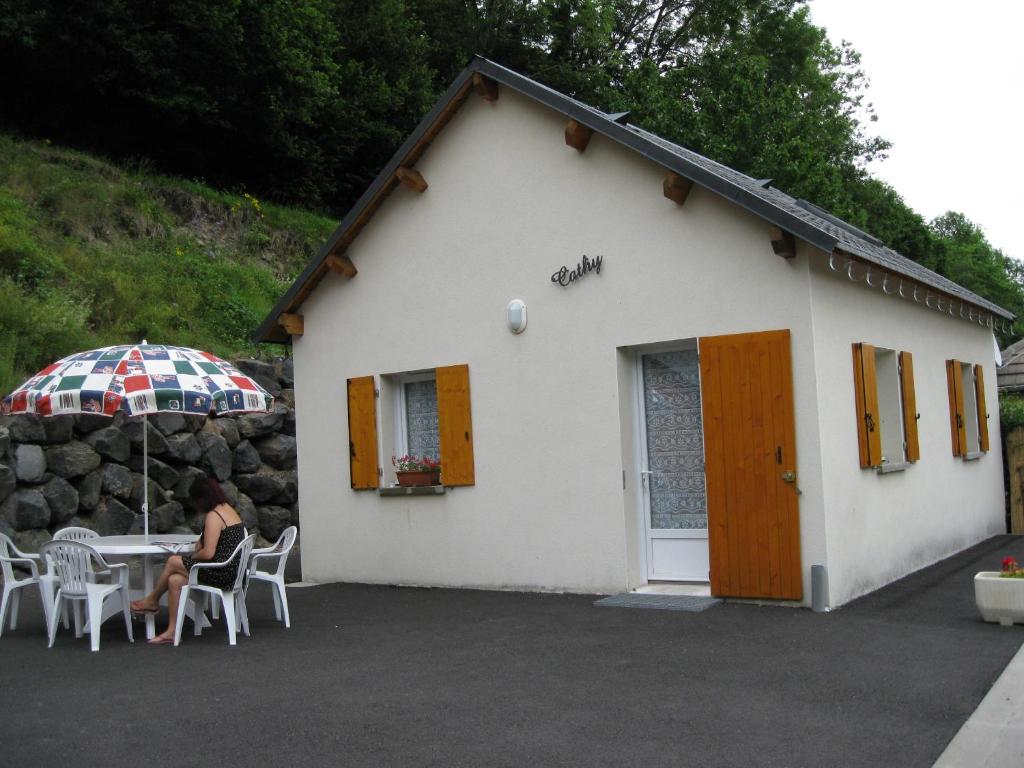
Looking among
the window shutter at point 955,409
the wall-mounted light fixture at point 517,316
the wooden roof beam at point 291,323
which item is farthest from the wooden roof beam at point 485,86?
the window shutter at point 955,409

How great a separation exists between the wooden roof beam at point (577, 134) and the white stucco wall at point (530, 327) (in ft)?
0.37

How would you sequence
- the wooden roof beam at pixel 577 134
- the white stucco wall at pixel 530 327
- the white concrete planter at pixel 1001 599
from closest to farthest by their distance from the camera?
the white concrete planter at pixel 1001 599, the white stucco wall at pixel 530 327, the wooden roof beam at pixel 577 134

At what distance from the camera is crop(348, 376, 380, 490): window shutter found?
1140 cm

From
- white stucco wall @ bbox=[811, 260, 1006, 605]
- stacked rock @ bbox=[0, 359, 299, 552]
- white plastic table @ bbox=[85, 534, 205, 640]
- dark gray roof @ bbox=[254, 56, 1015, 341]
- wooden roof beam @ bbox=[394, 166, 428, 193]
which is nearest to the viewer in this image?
white plastic table @ bbox=[85, 534, 205, 640]

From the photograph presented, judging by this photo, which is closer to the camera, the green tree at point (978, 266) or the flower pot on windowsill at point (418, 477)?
the flower pot on windowsill at point (418, 477)

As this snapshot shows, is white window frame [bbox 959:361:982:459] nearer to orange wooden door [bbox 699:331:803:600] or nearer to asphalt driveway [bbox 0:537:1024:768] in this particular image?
asphalt driveway [bbox 0:537:1024:768]

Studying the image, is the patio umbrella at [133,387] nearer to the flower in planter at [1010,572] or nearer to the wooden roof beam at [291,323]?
the wooden roof beam at [291,323]

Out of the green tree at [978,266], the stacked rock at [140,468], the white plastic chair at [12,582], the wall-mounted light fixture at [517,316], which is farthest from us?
the green tree at [978,266]

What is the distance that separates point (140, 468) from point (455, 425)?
5.18m

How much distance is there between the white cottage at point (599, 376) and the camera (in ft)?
28.8

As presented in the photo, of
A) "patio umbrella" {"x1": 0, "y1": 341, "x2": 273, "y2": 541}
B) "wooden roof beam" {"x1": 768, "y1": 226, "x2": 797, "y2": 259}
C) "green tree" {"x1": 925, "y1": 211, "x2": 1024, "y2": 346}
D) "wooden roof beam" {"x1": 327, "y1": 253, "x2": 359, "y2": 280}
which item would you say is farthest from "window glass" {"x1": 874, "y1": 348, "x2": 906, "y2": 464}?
"green tree" {"x1": 925, "y1": 211, "x2": 1024, "y2": 346}

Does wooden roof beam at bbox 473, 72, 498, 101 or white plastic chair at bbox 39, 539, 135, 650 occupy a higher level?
wooden roof beam at bbox 473, 72, 498, 101

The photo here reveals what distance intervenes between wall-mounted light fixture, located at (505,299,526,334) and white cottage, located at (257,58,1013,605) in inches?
1.7

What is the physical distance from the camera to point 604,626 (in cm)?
820
